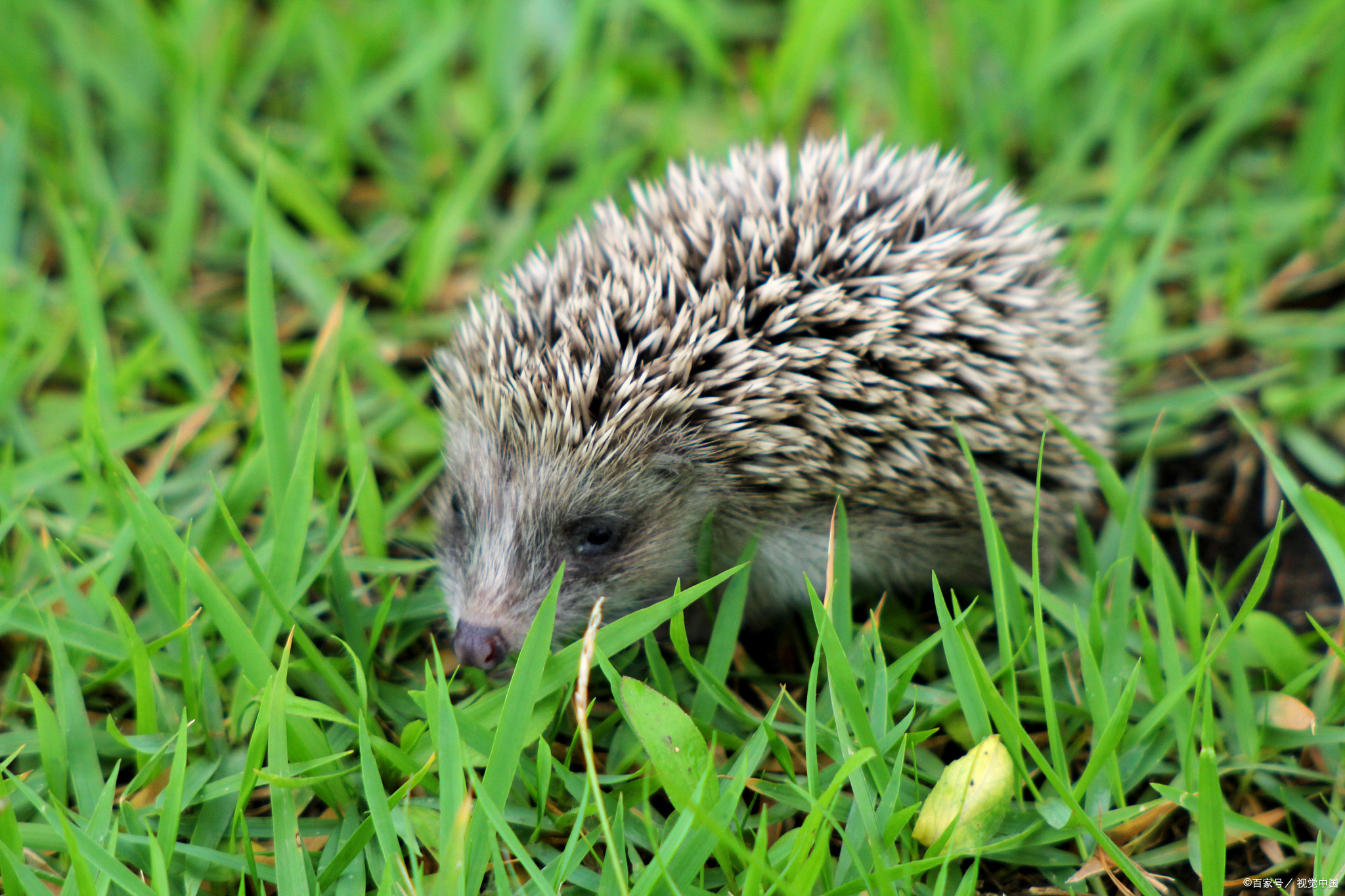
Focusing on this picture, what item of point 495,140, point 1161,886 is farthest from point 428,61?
point 1161,886

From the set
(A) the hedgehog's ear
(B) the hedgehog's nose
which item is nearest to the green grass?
(B) the hedgehog's nose

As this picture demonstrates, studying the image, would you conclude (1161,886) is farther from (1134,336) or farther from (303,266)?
(303,266)

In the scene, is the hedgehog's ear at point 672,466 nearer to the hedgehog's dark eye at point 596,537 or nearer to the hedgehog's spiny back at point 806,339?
the hedgehog's spiny back at point 806,339

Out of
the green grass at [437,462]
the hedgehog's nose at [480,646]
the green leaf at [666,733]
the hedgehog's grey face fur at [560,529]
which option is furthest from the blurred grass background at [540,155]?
the green leaf at [666,733]

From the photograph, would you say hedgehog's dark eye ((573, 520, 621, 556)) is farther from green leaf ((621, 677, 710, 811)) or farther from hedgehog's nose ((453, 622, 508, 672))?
green leaf ((621, 677, 710, 811))

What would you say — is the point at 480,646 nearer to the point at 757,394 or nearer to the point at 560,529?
the point at 560,529

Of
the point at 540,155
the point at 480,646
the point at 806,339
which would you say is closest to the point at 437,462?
the point at 480,646
